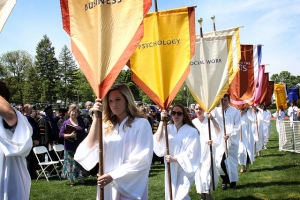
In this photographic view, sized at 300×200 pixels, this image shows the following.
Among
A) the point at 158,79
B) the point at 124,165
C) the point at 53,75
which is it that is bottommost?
the point at 124,165

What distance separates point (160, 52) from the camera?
5129mm

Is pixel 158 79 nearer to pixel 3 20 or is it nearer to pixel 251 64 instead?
pixel 3 20

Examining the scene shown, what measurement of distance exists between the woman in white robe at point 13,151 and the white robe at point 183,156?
8.51ft

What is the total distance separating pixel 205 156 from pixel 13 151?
4850 millimetres

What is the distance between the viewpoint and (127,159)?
3.55 meters

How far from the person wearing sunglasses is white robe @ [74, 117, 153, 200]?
1.53 meters

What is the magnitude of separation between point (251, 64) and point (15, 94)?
6196 centimetres

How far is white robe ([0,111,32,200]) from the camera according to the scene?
321 centimetres

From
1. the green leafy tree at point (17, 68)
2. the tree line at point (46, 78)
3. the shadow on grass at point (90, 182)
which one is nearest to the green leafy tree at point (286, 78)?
the tree line at point (46, 78)

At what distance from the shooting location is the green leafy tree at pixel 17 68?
64.8 metres

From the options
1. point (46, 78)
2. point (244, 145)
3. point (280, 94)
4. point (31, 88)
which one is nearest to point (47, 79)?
point (46, 78)

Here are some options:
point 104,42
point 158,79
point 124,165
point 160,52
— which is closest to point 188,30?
point 160,52

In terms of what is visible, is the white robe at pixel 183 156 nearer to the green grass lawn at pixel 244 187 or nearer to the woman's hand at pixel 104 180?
the woman's hand at pixel 104 180

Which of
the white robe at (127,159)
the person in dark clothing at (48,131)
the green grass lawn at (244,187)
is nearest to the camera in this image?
the white robe at (127,159)
